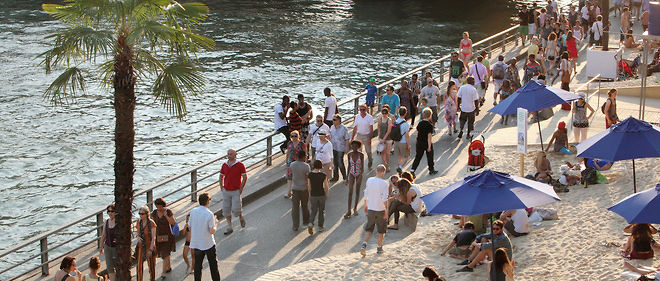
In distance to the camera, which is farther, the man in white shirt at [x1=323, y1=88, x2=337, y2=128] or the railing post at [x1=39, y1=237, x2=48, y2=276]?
the man in white shirt at [x1=323, y1=88, x2=337, y2=128]

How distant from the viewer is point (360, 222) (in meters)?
17.4

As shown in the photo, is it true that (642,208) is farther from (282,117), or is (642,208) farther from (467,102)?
(282,117)

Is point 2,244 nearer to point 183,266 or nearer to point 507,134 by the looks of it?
point 183,266

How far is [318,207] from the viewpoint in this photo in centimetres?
1691

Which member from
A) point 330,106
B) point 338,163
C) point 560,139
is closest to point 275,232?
point 338,163

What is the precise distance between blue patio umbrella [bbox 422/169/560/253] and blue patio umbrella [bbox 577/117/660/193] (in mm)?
2261

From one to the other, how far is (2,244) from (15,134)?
10.4 m

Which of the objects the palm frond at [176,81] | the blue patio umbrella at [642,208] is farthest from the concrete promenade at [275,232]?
the blue patio umbrella at [642,208]

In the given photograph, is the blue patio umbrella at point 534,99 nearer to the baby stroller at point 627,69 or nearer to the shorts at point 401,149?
the shorts at point 401,149

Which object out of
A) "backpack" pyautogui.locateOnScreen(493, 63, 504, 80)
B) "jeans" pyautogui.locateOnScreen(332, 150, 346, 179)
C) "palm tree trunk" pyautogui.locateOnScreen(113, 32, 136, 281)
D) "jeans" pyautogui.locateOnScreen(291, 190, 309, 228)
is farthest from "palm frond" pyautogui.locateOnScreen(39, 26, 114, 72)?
"backpack" pyautogui.locateOnScreen(493, 63, 504, 80)

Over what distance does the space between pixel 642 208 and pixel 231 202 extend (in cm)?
765

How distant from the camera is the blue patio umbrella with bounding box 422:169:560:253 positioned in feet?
41.8

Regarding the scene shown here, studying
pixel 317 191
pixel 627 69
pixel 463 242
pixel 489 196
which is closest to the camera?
pixel 489 196

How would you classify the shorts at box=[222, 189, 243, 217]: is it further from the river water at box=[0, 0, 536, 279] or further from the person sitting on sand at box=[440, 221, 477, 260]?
the river water at box=[0, 0, 536, 279]
